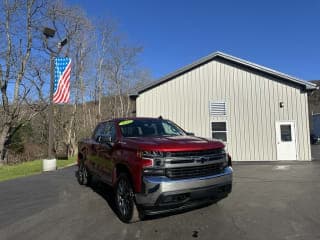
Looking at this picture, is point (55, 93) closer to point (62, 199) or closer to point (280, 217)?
point (62, 199)

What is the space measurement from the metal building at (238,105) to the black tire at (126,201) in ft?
37.2

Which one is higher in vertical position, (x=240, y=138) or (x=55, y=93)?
(x=55, y=93)

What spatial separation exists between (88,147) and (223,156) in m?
4.23

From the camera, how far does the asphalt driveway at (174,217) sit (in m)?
4.63

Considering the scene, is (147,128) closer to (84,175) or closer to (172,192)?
(172,192)

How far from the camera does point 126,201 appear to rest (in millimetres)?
5262

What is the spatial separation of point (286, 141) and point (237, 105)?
3244 mm

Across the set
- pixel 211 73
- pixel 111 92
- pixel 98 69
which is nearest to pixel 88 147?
pixel 211 73

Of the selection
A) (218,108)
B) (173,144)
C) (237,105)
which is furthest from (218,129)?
(173,144)

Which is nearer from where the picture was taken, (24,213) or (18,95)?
(24,213)

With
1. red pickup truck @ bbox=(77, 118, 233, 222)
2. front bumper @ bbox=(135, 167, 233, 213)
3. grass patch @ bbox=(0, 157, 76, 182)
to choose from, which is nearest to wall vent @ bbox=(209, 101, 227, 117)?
grass patch @ bbox=(0, 157, 76, 182)

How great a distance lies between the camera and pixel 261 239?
4277 mm

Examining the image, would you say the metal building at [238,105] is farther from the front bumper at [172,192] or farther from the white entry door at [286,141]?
the front bumper at [172,192]

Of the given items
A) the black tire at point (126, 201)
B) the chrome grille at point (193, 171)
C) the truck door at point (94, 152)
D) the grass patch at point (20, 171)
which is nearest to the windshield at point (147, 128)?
the black tire at point (126, 201)
